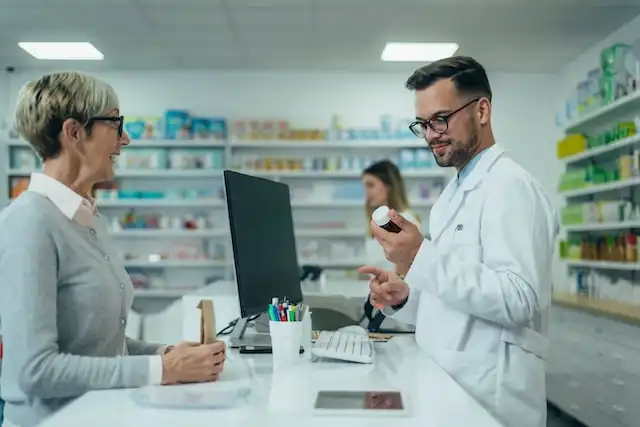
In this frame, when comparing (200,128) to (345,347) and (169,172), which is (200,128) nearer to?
(169,172)

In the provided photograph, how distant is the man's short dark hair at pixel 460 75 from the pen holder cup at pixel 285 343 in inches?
28.2

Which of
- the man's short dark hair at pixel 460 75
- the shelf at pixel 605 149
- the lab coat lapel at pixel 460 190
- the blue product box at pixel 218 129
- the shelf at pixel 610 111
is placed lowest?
the lab coat lapel at pixel 460 190

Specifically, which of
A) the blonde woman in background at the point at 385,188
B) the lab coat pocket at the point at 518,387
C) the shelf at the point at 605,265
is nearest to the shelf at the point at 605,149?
the shelf at the point at 605,265

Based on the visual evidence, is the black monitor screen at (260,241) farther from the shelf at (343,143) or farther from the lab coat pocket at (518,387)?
the shelf at (343,143)

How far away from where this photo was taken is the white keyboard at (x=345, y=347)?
170cm

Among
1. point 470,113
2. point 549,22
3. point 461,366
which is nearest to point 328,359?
point 461,366

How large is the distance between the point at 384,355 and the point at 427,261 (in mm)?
364

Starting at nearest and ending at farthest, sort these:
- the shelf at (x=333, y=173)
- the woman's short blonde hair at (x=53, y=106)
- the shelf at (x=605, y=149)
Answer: the woman's short blonde hair at (x=53, y=106)
the shelf at (x=605, y=149)
the shelf at (x=333, y=173)

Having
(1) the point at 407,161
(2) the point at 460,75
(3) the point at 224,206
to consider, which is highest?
(1) the point at 407,161

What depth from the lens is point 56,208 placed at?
1.47 m

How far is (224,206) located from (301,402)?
5404 mm

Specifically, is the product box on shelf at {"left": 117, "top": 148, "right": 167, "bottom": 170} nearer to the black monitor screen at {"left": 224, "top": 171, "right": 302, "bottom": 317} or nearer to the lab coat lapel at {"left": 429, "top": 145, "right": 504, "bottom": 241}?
the black monitor screen at {"left": 224, "top": 171, "right": 302, "bottom": 317}

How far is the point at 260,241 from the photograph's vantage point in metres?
2.01

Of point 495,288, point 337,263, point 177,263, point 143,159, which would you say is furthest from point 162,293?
point 495,288
